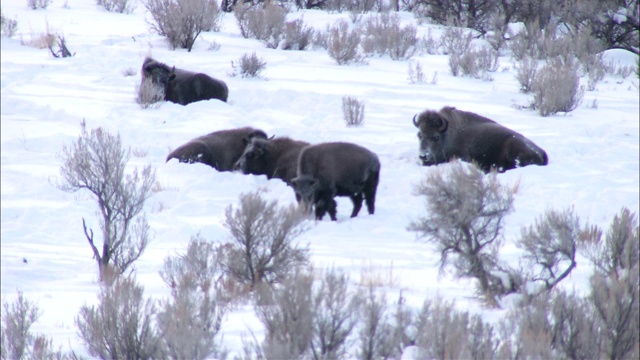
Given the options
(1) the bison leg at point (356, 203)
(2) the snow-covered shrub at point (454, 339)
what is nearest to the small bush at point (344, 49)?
(1) the bison leg at point (356, 203)

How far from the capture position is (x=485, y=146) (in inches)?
566

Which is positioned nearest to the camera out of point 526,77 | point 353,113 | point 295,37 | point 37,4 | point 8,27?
point 353,113

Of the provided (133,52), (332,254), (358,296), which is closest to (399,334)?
(358,296)

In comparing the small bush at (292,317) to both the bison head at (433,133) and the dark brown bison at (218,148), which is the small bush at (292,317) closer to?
the dark brown bison at (218,148)

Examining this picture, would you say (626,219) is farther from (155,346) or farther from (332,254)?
(155,346)

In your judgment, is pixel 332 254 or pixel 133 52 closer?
pixel 332 254

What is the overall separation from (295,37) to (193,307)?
17.6m

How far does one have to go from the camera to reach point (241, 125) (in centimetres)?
1641

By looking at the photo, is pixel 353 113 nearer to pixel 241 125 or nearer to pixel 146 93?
pixel 241 125

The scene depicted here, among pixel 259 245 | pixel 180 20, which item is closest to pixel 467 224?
pixel 259 245

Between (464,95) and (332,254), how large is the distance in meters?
9.74

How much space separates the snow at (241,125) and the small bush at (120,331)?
403mm

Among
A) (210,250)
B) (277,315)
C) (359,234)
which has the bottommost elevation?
(359,234)

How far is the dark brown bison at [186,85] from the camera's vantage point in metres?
17.6
